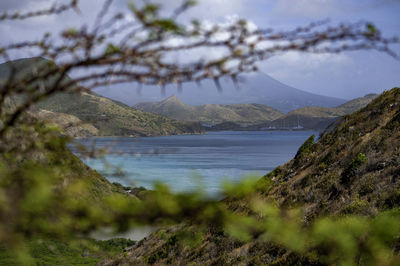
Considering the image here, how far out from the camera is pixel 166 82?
5.70 feet

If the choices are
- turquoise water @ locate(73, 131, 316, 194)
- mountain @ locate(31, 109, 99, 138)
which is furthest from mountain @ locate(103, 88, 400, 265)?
mountain @ locate(31, 109, 99, 138)

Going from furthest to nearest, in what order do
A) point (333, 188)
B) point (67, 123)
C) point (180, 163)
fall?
point (180, 163), point (333, 188), point (67, 123)

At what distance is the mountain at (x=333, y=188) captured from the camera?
849 centimetres

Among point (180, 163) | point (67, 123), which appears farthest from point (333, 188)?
point (180, 163)

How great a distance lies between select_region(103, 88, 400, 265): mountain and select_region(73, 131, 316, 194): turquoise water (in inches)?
85.2

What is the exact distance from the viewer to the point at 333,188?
11703 mm

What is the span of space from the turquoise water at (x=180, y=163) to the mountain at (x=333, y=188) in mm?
2165

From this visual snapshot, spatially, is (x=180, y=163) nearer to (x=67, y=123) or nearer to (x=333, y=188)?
(x=333, y=188)

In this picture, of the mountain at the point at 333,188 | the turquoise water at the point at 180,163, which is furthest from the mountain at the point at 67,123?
the mountain at the point at 333,188

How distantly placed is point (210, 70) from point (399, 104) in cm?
1657

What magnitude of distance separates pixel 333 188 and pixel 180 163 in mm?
64566

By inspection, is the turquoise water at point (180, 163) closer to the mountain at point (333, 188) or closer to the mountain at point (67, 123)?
the mountain at point (67, 123)

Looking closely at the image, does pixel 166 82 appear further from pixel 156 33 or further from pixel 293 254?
pixel 293 254

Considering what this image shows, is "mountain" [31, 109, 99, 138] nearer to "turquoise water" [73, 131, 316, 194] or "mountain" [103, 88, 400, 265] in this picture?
"turquoise water" [73, 131, 316, 194]
